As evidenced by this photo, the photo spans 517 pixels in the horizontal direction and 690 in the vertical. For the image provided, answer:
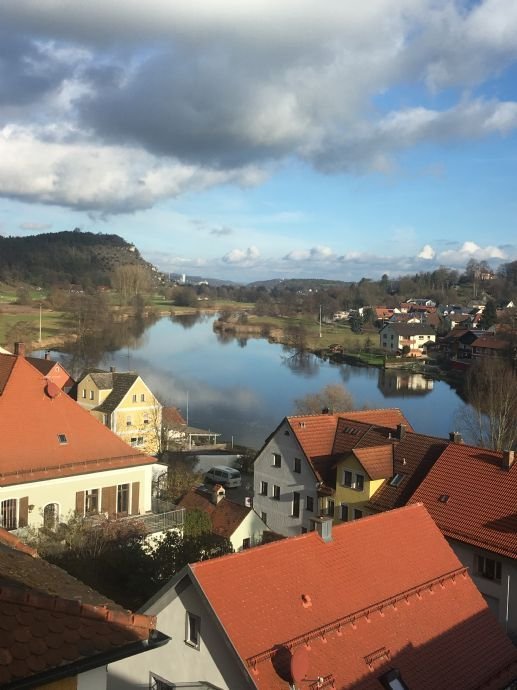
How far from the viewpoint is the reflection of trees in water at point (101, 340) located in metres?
50.1

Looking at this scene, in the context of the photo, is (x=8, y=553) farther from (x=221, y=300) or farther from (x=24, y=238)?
(x=24, y=238)

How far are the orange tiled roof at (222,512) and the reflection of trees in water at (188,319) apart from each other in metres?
83.8

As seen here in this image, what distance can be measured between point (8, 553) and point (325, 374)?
170 ft

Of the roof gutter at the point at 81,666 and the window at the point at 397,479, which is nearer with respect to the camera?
the roof gutter at the point at 81,666

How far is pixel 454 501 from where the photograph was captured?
13.3 m

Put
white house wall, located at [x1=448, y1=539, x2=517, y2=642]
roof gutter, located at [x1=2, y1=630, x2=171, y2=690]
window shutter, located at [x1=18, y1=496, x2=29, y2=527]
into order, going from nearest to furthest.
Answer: roof gutter, located at [x1=2, y1=630, x2=171, y2=690] < white house wall, located at [x1=448, y1=539, x2=517, y2=642] < window shutter, located at [x1=18, y1=496, x2=29, y2=527]

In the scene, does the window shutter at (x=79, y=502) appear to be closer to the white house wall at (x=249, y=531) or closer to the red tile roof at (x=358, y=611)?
the white house wall at (x=249, y=531)

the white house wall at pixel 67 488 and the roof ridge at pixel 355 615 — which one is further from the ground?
the roof ridge at pixel 355 615

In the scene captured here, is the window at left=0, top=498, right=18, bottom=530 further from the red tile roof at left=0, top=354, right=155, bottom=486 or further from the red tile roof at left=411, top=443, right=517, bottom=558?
the red tile roof at left=411, top=443, right=517, bottom=558

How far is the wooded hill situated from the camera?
131m

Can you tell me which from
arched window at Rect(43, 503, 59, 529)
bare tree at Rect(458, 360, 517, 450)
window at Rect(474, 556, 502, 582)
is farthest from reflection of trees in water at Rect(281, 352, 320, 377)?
window at Rect(474, 556, 502, 582)

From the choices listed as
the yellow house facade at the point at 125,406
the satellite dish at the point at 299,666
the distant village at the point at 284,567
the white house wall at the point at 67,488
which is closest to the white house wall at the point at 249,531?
the distant village at the point at 284,567

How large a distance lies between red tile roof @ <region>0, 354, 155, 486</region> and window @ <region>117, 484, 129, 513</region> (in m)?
0.52

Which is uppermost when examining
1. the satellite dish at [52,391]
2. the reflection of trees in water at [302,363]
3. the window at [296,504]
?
the satellite dish at [52,391]
